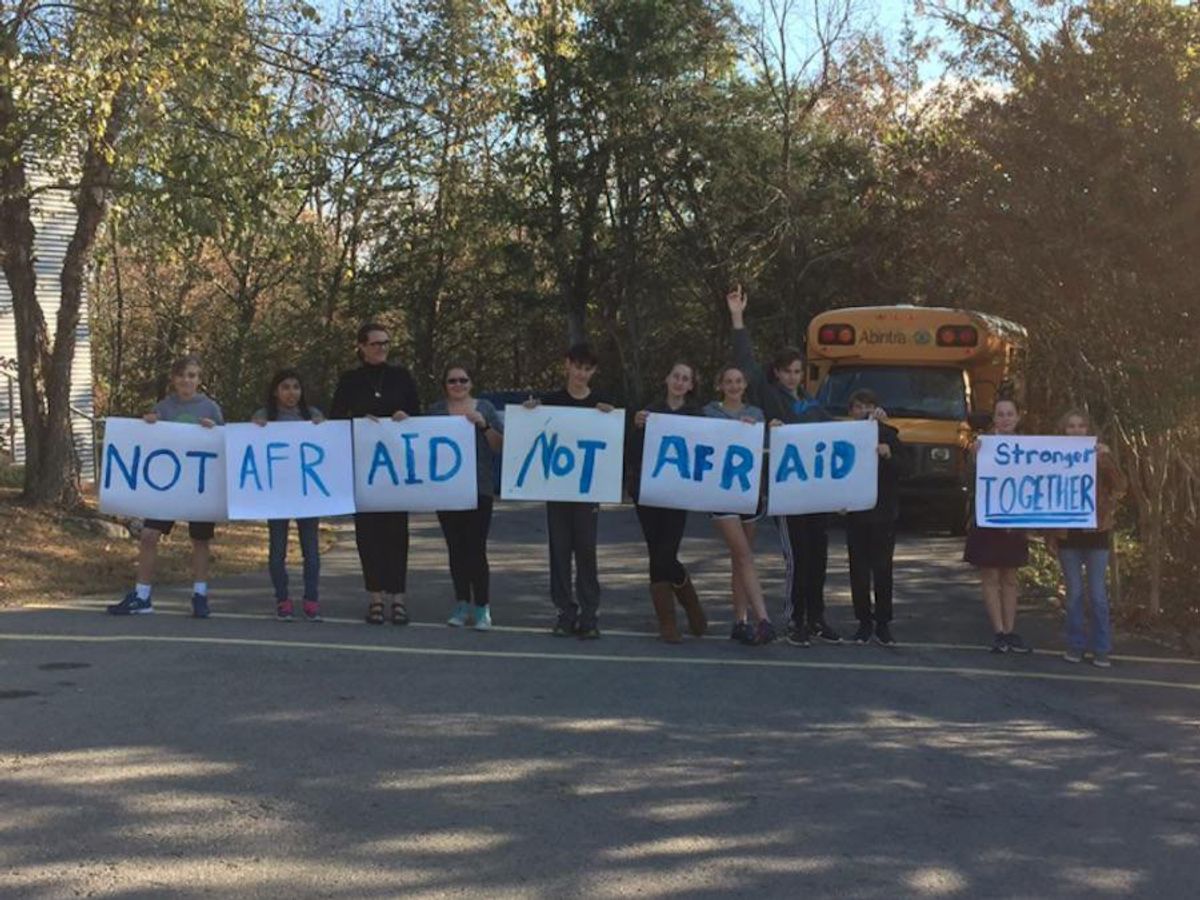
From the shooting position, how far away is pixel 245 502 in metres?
9.44

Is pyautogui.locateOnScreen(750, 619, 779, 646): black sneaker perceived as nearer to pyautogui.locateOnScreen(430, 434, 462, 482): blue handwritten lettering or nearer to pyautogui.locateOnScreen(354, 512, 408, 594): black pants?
pyautogui.locateOnScreen(430, 434, 462, 482): blue handwritten lettering

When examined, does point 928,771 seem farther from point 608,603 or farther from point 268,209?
point 268,209

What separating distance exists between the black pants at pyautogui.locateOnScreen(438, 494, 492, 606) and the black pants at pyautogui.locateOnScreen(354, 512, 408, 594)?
1.13 ft

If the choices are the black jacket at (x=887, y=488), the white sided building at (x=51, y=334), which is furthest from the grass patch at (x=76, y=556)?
the white sided building at (x=51, y=334)

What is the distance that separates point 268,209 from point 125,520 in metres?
3.78

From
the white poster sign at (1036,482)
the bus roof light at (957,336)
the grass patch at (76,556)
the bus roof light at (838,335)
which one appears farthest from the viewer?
the bus roof light at (838,335)

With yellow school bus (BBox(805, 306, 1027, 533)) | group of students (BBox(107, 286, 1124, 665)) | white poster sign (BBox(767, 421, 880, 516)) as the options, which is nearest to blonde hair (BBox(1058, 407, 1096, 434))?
group of students (BBox(107, 286, 1124, 665))

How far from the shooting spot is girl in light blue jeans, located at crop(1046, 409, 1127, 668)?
8.64 meters

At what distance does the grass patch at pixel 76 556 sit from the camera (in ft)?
35.5

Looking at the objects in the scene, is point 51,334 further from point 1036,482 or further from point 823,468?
point 1036,482

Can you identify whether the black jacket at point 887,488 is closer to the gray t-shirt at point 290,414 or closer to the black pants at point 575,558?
the black pants at point 575,558

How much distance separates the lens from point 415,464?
940 centimetres

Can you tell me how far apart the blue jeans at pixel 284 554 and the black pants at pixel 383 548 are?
0.35 metres

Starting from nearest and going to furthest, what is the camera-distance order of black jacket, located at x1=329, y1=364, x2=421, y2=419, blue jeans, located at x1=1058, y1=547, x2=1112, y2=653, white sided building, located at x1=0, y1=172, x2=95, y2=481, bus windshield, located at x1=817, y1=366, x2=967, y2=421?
1. blue jeans, located at x1=1058, y1=547, x2=1112, y2=653
2. black jacket, located at x1=329, y1=364, x2=421, y2=419
3. bus windshield, located at x1=817, y1=366, x2=967, y2=421
4. white sided building, located at x1=0, y1=172, x2=95, y2=481
